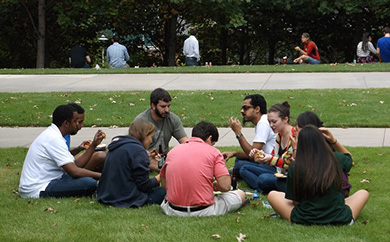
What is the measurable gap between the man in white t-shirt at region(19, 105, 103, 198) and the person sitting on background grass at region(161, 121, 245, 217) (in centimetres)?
125

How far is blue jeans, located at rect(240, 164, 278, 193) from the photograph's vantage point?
858 centimetres

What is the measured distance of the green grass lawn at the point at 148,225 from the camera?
263 inches

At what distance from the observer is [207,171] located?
7.21m

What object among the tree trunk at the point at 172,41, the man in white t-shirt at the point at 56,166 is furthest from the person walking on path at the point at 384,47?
the man in white t-shirt at the point at 56,166

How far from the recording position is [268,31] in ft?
109

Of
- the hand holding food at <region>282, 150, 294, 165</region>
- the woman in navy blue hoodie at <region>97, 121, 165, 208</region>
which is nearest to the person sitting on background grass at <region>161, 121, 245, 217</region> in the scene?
the woman in navy blue hoodie at <region>97, 121, 165, 208</region>

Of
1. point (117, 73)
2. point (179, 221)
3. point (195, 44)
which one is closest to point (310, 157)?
point (179, 221)

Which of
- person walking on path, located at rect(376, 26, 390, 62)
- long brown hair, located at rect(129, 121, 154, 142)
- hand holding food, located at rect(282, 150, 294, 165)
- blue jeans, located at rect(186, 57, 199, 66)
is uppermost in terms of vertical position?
person walking on path, located at rect(376, 26, 390, 62)

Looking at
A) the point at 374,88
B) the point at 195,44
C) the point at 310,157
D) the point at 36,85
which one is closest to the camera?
the point at 310,157

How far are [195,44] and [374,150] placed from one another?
14352 millimetres

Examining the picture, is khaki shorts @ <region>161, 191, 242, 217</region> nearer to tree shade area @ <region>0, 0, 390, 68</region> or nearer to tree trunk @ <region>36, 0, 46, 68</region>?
tree shade area @ <region>0, 0, 390, 68</region>

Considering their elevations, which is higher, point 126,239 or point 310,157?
point 310,157

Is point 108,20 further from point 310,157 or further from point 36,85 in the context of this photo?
point 310,157

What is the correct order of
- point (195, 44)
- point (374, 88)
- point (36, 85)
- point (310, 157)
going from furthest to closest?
point (195, 44), point (36, 85), point (374, 88), point (310, 157)
